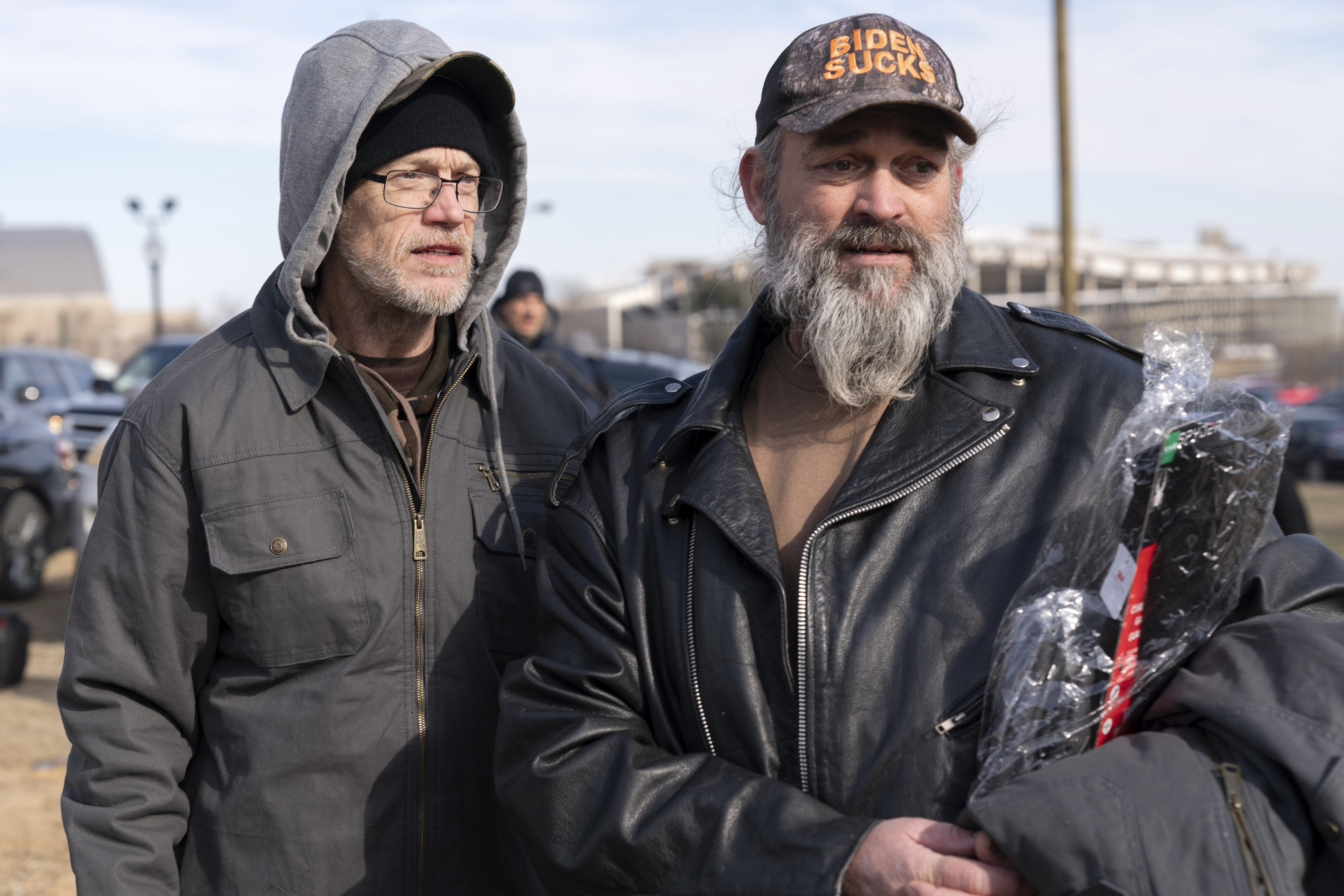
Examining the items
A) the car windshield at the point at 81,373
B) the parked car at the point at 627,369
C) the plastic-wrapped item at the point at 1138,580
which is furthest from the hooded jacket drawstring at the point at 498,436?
the car windshield at the point at 81,373

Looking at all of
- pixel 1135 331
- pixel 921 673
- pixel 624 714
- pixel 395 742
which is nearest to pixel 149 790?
pixel 395 742

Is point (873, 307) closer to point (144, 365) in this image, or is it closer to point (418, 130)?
point (418, 130)

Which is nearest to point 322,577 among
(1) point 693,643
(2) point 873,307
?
(1) point 693,643

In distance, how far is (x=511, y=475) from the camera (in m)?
2.67

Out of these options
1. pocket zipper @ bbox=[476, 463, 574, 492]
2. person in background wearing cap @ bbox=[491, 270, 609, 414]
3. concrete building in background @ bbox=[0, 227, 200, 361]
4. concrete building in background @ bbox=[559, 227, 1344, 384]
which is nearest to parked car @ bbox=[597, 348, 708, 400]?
person in background wearing cap @ bbox=[491, 270, 609, 414]

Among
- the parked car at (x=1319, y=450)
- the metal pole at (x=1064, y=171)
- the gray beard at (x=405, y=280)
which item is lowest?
the parked car at (x=1319, y=450)

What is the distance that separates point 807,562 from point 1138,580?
522 millimetres

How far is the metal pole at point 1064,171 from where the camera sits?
12.7m

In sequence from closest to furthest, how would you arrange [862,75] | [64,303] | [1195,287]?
[862,75] → [64,303] → [1195,287]

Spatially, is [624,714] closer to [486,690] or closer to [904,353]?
[486,690]

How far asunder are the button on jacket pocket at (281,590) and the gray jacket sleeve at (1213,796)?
1294mm

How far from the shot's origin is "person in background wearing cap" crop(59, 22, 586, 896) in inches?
91.4

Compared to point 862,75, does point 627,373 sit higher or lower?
lower

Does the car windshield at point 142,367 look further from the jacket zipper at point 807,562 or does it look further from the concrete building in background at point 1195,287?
the concrete building in background at point 1195,287
